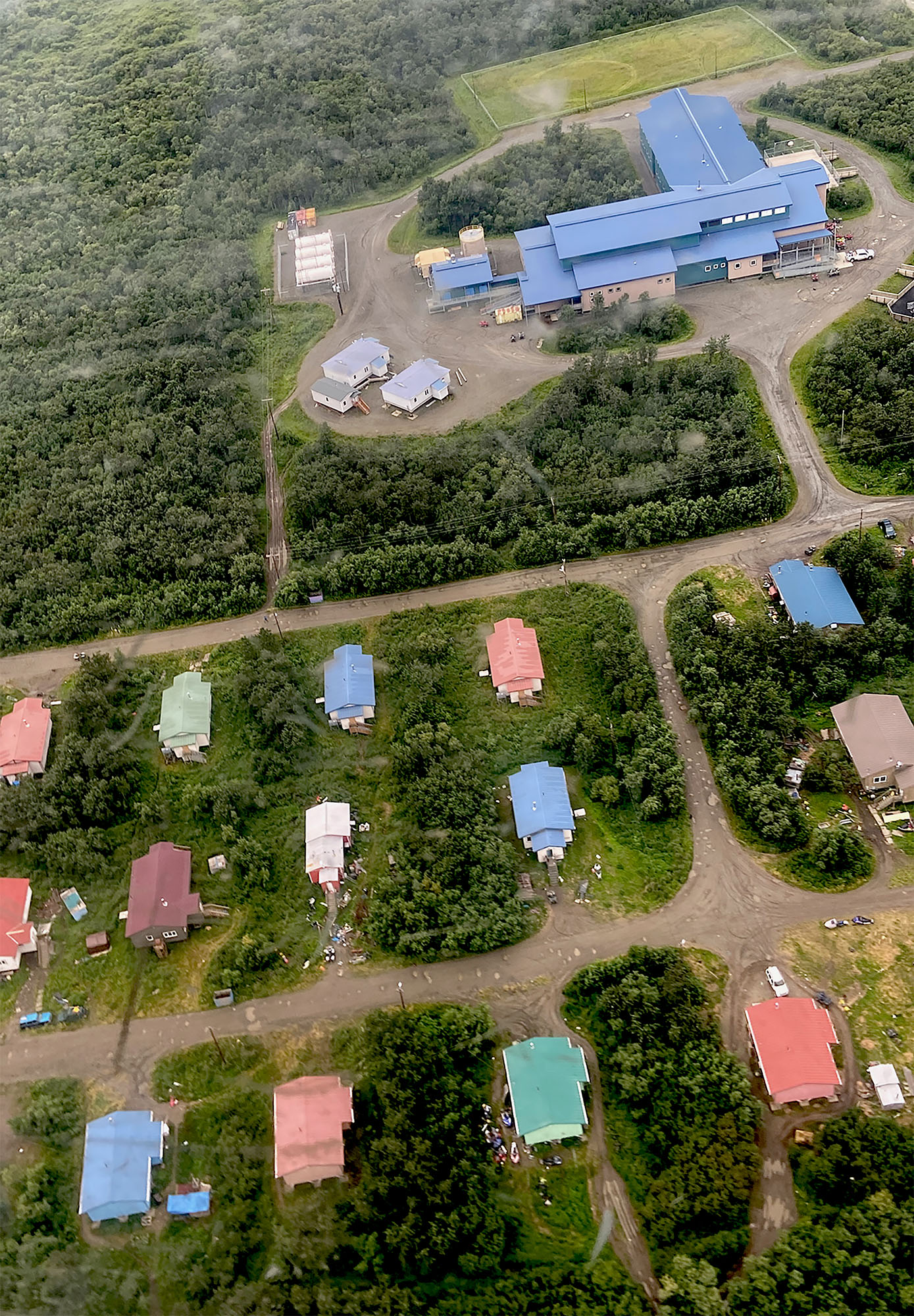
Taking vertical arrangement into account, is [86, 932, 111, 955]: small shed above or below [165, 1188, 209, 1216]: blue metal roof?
above

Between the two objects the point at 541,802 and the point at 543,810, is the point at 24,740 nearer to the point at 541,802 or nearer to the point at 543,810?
the point at 541,802

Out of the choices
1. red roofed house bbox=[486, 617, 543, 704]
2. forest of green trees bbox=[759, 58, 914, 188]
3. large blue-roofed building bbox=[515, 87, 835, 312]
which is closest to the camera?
red roofed house bbox=[486, 617, 543, 704]

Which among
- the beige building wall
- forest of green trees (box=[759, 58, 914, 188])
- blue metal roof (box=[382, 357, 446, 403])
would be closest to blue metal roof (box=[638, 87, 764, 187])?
forest of green trees (box=[759, 58, 914, 188])

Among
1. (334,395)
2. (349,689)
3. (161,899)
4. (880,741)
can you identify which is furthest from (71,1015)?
(334,395)

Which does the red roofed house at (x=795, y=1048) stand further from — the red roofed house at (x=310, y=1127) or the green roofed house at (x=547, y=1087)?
the red roofed house at (x=310, y=1127)

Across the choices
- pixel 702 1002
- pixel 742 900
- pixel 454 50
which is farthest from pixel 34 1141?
pixel 454 50

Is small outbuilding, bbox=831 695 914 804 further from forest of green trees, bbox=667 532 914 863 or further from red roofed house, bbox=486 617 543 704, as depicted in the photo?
red roofed house, bbox=486 617 543 704

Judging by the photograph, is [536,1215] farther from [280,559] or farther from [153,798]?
[280,559]

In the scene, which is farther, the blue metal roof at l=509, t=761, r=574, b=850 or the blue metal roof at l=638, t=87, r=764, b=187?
the blue metal roof at l=638, t=87, r=764, b=187
